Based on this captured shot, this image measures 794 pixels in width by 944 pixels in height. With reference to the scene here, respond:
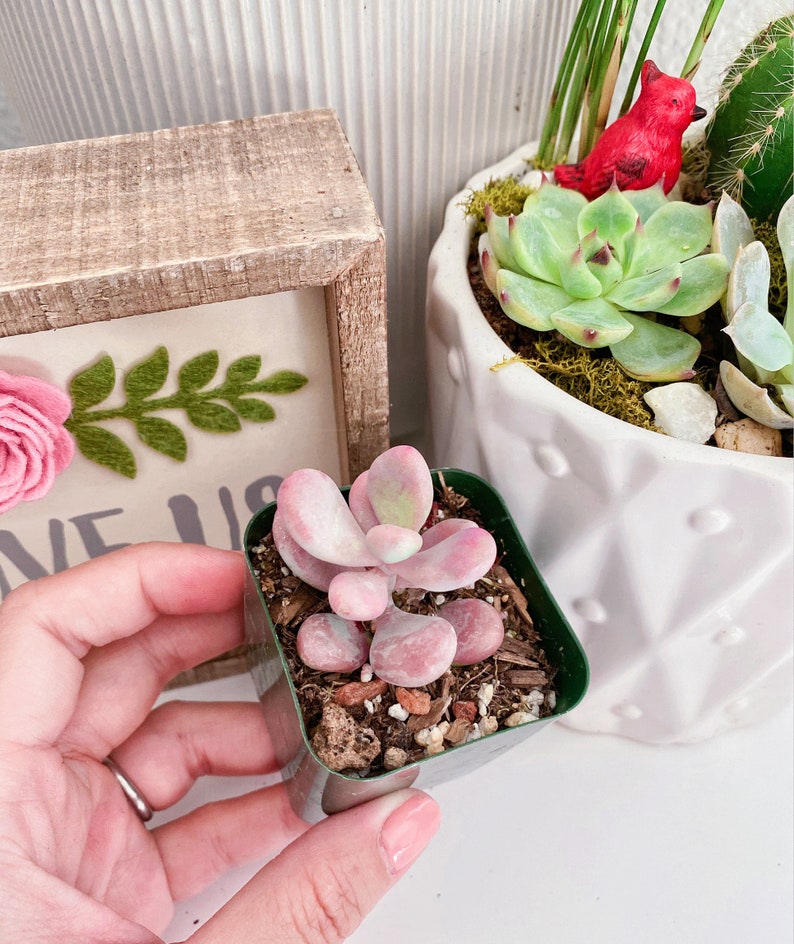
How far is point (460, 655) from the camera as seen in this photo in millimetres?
385

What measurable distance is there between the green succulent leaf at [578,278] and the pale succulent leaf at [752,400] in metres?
0.07

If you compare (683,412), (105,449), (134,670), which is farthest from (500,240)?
(134,670)

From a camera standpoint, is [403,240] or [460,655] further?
[403,240]

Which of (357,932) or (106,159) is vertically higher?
(106,159)

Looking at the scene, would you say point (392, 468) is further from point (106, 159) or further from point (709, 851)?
point (709, 851)

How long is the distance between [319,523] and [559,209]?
22 centimetres

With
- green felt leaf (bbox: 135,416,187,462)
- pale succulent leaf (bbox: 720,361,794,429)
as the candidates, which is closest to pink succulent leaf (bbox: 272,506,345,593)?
green felt leaf (bbox: 135,416,187,462)

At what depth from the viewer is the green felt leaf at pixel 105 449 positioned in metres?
0.44

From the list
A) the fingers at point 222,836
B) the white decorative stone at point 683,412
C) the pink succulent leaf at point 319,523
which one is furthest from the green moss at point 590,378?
the fingers at point 222,836

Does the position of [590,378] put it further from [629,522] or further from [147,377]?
[147,377]

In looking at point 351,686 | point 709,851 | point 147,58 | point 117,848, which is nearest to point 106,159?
point 147,58

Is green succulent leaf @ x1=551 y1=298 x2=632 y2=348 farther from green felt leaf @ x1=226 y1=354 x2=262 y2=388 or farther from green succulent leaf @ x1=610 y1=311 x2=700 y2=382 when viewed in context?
green felt leaf @ x1=226 y1=354 x2=262 y2=388

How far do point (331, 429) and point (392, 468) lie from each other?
5.4 inches

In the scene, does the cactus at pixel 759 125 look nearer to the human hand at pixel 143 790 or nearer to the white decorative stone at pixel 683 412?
the white decorative stone at pixel 683 412
